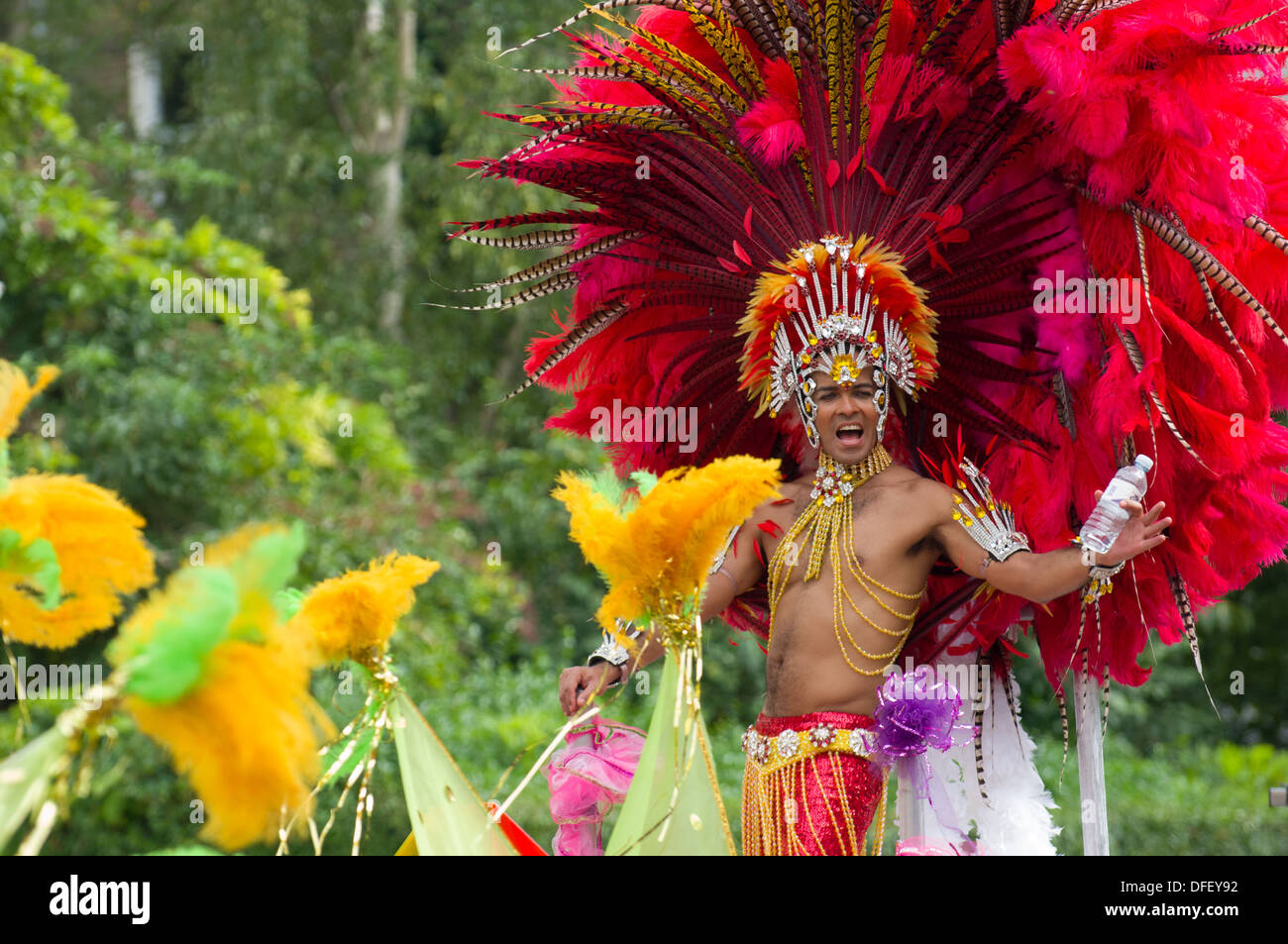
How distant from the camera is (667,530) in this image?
2359mm

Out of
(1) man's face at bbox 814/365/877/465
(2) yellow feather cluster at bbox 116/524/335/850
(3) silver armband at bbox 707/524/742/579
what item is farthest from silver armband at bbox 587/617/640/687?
(2) yellow feather cluster at bbox 116/524/335/850

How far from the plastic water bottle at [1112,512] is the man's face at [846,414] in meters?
0.55

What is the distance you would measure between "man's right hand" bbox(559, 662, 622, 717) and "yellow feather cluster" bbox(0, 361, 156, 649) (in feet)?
3.76

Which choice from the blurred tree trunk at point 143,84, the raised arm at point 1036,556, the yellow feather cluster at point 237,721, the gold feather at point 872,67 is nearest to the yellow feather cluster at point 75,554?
the yellow feather cluster at point 237,721

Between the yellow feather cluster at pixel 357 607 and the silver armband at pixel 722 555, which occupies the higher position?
the silver armband at pixel 722 555

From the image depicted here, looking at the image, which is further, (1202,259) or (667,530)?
(1202,259)

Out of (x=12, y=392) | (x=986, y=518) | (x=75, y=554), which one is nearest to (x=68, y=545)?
(x=75, y=554)

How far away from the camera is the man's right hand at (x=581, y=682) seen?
3.12m

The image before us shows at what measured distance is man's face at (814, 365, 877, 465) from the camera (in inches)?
119

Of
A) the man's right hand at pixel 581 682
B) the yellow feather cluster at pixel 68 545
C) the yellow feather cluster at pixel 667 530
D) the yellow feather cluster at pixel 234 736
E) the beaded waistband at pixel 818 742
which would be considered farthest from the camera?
the man's right hand at pixel 581 682

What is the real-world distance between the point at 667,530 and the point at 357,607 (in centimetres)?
60

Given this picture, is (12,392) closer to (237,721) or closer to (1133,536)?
(237,721)

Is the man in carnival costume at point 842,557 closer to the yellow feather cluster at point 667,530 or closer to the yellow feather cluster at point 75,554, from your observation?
the yellow feather cluster at point 667,530
